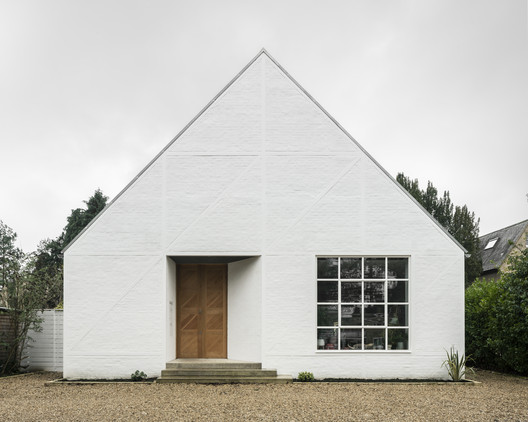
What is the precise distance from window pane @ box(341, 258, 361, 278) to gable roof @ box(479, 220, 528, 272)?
24.2m

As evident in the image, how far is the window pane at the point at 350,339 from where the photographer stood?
1230cm

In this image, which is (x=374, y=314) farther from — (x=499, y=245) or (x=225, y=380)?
(x=499, y=245)

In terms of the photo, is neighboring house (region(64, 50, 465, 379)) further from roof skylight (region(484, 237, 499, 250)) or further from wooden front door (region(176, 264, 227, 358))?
roof skylight (region(484, 237, 499, 250))

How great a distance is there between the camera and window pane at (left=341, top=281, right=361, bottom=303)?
12.4 metres

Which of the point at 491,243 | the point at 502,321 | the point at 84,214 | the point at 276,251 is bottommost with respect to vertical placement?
the point at 502,321

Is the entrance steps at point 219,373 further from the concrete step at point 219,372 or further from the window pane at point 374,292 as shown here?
the window pane at point 374,292

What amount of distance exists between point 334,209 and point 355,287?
6.44 ft

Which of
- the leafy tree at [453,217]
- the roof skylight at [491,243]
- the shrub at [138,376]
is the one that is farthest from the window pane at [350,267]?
the roof skylight at [491,243]

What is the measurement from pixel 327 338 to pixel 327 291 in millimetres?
1124

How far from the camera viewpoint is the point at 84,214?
3366 cm

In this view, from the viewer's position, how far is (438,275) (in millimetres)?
12430

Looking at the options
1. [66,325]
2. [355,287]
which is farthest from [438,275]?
[66,325]

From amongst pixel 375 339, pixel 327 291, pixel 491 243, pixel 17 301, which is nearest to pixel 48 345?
pixel 17 301

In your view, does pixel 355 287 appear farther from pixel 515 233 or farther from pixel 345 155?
pixel 515 233
